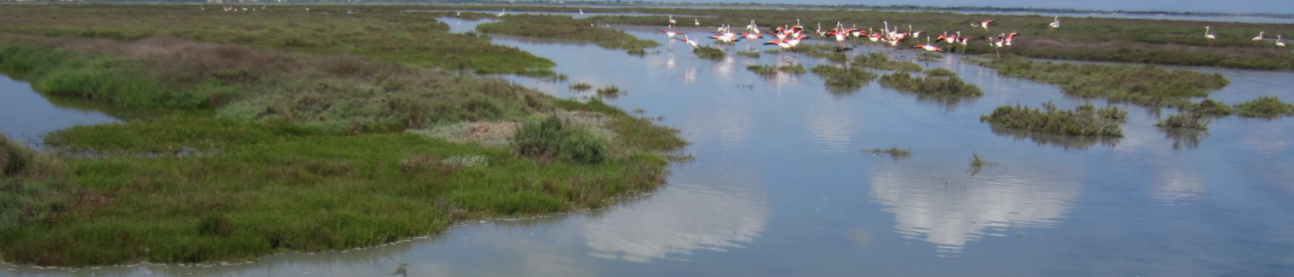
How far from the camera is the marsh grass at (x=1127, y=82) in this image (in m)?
22.7

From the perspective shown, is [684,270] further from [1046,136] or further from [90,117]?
[90,117]

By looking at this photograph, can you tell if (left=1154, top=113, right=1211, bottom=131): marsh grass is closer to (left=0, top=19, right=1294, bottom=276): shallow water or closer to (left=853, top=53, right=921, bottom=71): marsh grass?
(left=0, top=19, right=1294, bottom=276): shallow water

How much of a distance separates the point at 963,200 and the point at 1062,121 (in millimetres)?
7129

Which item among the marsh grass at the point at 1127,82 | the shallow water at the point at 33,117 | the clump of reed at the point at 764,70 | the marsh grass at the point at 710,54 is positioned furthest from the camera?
the marsh grass at the point at 710,54

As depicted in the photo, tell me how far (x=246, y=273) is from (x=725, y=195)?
220 inches

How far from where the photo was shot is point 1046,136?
16875 millimetres

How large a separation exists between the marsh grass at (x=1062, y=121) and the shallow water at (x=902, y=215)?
0.47 m

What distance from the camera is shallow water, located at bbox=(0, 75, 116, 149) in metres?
14.2

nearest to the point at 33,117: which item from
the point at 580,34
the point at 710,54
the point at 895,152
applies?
the point at 895,152

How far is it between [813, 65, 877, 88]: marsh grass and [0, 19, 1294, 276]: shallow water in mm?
6080

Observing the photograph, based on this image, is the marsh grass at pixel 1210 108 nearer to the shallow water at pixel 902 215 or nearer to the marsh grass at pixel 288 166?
the shallow water at pixel 902 215

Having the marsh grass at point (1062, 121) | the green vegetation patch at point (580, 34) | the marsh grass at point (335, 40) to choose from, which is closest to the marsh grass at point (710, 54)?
the green vegetation patch at point (580, 34)

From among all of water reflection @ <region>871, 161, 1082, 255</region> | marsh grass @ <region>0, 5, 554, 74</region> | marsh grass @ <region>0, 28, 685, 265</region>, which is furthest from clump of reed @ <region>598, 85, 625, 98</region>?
water reflection @ <region>871, 161, 1082, 255</region>

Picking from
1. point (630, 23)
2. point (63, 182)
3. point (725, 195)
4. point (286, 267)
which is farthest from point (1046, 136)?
point (630, 23)
